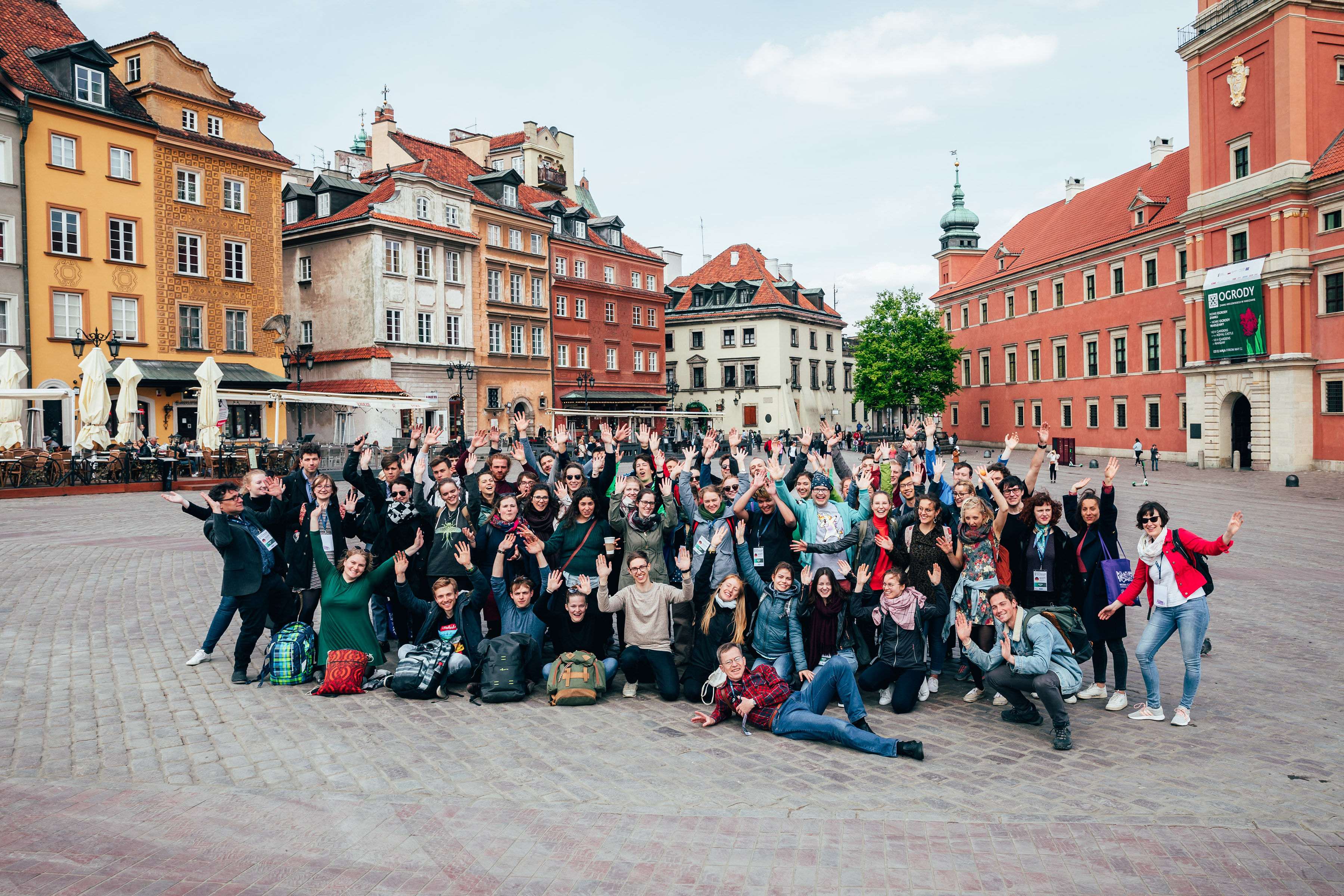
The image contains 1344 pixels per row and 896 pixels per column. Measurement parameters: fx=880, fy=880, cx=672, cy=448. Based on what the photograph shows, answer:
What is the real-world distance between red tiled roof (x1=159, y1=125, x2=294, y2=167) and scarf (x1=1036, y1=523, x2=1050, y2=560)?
38.4 metres

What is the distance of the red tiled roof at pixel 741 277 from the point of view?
72.2 meters

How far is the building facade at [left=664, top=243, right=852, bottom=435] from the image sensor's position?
2817 inches

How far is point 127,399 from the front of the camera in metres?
25.2

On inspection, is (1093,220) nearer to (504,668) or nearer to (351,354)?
(351,354)

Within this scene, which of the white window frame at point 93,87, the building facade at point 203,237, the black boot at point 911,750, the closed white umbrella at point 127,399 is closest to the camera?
the black boot at point 911,750

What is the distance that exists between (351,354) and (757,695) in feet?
136

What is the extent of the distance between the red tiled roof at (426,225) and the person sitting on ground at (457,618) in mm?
39382

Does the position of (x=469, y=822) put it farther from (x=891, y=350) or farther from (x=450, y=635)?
(x=891, y=350)

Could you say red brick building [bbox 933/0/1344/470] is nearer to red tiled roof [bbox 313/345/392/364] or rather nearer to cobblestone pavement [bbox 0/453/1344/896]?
cobblestone pavement [bbox 0/453/1344/896]

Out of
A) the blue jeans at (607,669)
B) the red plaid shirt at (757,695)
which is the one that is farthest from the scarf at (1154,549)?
the blue jeans at (607,669)

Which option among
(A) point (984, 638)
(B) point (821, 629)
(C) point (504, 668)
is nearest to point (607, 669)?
(C) point (504, 668)

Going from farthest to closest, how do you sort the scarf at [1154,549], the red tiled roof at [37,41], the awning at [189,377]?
the awning at [189,377] → the red tiled roof at [37,41] → the scarf at [1154,549]

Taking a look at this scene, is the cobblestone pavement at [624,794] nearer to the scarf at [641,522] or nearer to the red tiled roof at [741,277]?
the scarf at [641,522]

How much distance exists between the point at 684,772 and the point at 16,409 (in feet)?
86.0
